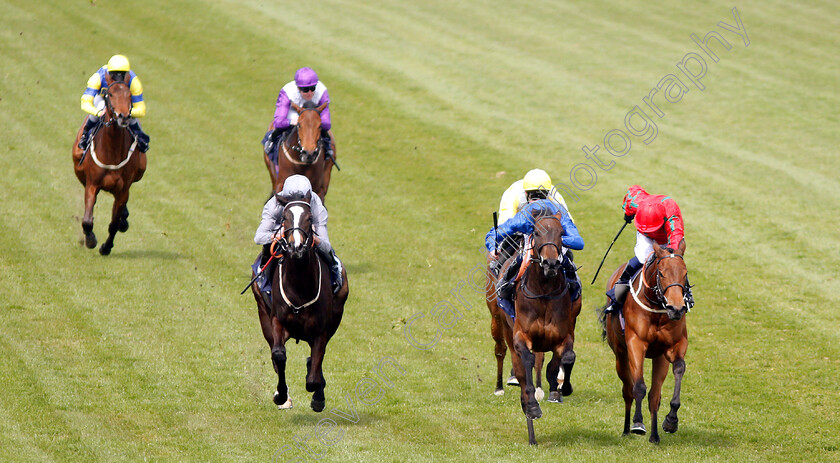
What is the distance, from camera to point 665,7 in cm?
3584

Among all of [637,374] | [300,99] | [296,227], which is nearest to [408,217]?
[300,99]

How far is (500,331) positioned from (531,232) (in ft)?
6.98

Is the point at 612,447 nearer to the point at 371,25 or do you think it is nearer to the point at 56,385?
the point at 56,385

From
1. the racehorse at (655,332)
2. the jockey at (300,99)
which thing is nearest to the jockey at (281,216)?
the racehorse at (655,332)

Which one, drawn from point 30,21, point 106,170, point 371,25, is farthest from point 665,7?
point 106,170

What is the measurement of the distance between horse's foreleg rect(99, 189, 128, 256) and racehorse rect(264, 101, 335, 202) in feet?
8.47

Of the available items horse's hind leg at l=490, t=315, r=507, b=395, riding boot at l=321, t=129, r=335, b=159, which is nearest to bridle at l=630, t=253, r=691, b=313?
horse's hind leg at l=490, t=315, r=507, b=395

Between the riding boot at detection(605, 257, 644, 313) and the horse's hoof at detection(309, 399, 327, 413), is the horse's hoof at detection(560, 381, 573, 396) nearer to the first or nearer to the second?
the riding boot at detection(605, 257, 644, 313)

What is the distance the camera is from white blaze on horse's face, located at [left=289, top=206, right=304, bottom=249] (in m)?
9.70

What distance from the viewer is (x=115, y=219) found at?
17.6 m

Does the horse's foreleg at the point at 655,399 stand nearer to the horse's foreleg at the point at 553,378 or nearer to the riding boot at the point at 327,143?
the horse's foreleg at the point at 553,378

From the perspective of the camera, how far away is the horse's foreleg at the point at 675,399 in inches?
410

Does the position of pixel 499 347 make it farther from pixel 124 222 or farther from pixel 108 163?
pixel 124 222

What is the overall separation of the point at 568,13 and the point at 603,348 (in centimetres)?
2230
